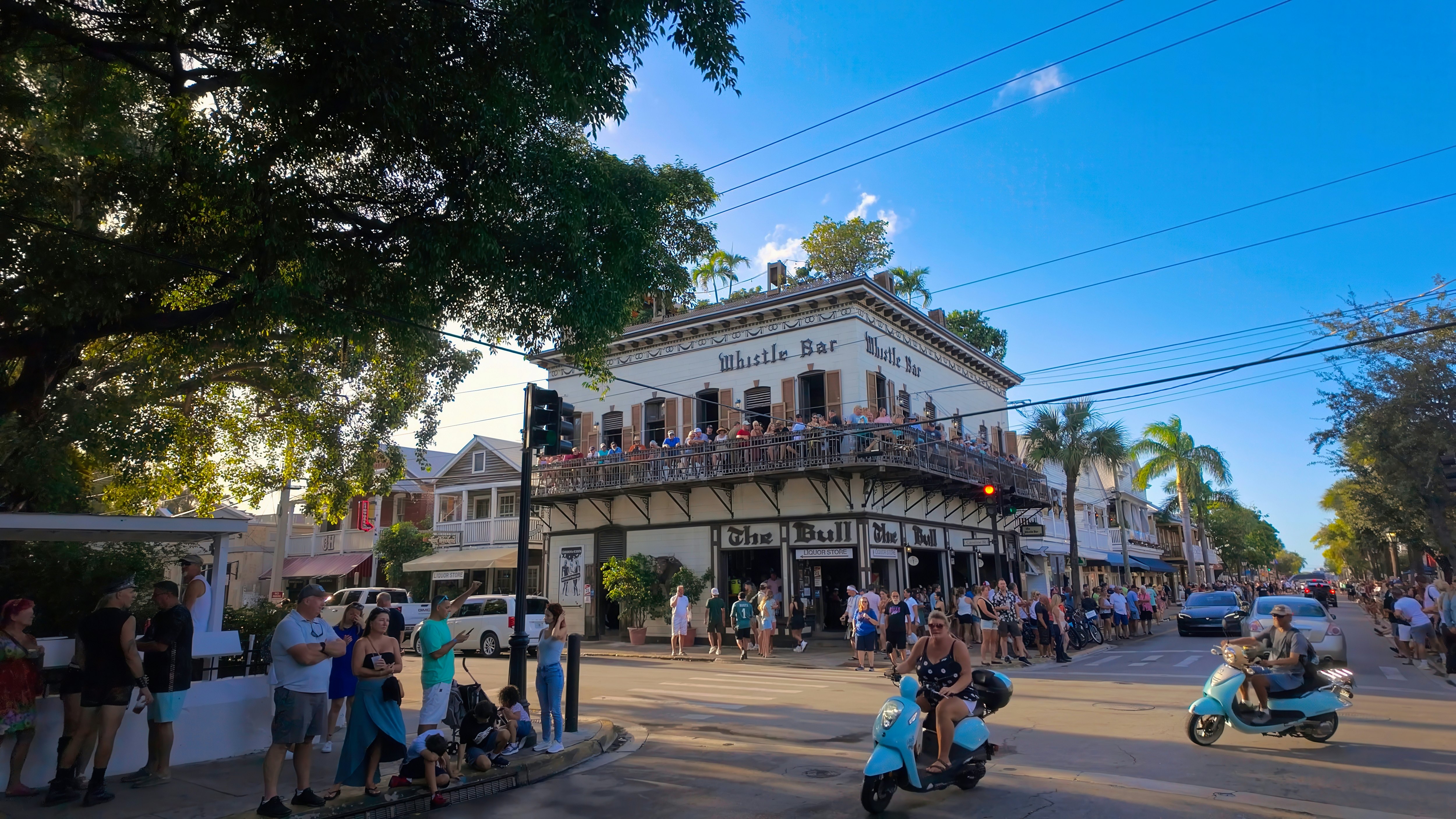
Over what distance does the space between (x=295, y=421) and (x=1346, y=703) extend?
1657 cm

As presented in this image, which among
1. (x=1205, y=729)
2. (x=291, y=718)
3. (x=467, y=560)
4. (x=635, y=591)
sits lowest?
(x=1205, y=729)

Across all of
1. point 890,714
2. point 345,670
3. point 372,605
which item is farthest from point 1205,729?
point 372,605

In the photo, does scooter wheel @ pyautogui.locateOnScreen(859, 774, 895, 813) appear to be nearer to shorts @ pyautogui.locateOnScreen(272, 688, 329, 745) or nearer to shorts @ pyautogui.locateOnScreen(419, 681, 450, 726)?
shorts @ pyautogui.locateOnScreen(419, 681, 450, 726)

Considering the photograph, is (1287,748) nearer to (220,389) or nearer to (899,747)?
(899,747)

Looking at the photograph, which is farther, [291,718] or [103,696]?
[103,696]

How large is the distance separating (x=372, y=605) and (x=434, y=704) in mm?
19820

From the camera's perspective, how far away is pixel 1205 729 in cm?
921

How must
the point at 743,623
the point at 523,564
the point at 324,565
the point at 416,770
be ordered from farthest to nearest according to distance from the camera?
the point at 324,565 → the point at 743,623 → the point at 523,564 → the point at 416,770

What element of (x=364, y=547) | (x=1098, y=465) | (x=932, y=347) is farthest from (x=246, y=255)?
(x=1098, y=465)

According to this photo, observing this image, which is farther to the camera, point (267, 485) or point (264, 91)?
point (267, 485)

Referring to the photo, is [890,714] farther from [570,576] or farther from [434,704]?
[570,576]

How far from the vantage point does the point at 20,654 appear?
7.46 m

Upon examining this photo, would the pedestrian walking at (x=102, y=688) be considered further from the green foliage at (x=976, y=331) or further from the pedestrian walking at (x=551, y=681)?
the green foliage at (x=976, y=331)

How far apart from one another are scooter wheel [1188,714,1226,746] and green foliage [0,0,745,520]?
8017mm
